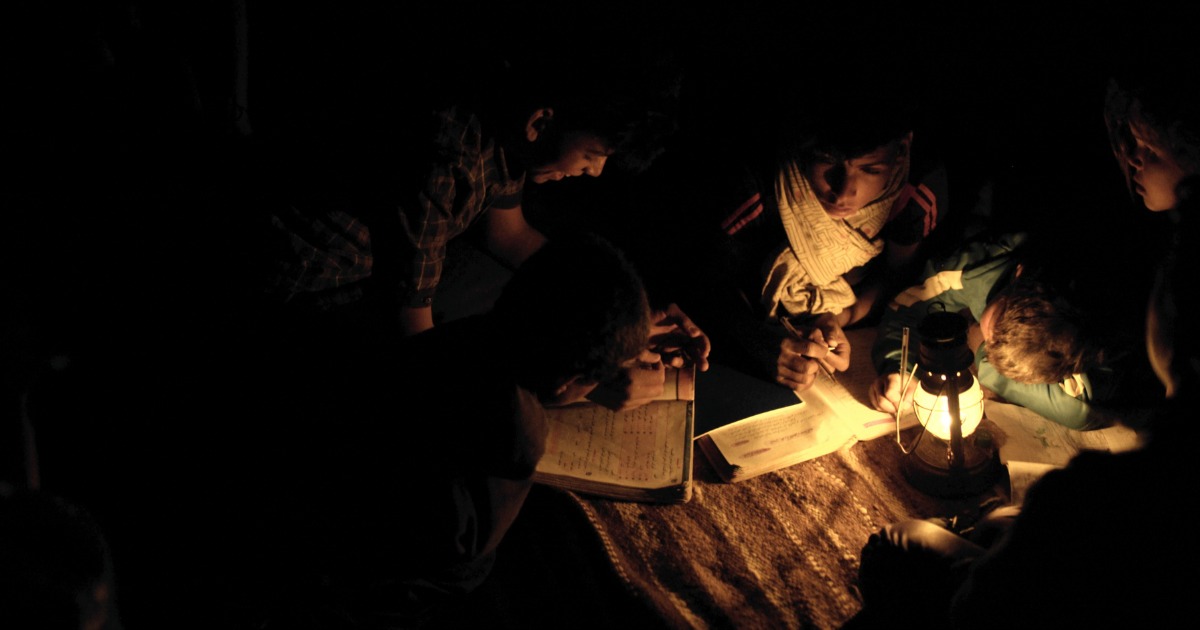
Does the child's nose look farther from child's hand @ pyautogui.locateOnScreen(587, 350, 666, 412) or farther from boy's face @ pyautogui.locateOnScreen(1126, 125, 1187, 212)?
child's hand @ pyautogui.locateOnScreen(587, 350, 666, 412)

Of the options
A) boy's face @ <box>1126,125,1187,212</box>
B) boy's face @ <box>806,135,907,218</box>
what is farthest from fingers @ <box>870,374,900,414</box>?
boy's face @ <box>1126,125,1187,212</box>

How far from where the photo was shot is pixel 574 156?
2.01 metres

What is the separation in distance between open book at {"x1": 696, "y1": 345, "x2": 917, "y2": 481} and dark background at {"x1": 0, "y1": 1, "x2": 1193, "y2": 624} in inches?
25.1

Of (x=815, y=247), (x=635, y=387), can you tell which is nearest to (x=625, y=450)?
(x=635, y=387)

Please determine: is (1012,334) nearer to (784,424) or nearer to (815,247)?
(784,424)

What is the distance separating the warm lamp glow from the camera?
1.63 metres

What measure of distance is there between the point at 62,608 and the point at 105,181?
1.94 meters

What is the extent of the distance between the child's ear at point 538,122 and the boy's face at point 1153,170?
4.79 feet

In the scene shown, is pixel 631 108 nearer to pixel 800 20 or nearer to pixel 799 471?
pixel 799 471

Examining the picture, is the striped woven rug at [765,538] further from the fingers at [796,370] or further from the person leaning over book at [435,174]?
the person leaning over book at [435,174]

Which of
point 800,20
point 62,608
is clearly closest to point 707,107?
point 800,20

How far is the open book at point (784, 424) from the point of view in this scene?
5.83 feet

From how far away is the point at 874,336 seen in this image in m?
2.32

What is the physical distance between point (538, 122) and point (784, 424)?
105 centimetres
